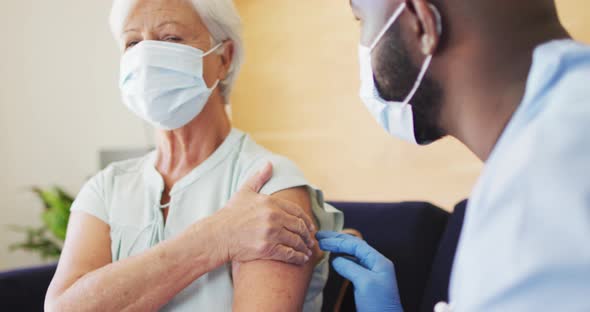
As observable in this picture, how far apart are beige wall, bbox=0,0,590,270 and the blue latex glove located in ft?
5.00

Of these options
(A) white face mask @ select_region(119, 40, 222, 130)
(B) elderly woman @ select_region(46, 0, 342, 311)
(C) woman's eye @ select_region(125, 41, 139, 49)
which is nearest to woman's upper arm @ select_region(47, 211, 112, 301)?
(B) elderly woman @ select_region(46, 0, 342, 311)

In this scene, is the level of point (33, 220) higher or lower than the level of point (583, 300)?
lower

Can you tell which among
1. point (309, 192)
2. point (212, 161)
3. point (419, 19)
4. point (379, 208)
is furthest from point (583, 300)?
point (379, 208)

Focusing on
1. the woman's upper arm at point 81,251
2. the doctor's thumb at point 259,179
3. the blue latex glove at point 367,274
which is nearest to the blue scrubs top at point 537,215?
the blue latex glove at point 367,274

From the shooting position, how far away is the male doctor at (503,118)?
53cm

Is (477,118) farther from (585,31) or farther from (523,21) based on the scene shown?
(585,31)

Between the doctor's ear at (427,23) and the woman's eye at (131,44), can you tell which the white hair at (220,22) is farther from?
the doctor's ear at (427,23)

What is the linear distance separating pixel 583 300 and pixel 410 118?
0.45m

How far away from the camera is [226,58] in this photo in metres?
1.45

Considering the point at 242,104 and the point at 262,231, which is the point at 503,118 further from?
the point at 242,104

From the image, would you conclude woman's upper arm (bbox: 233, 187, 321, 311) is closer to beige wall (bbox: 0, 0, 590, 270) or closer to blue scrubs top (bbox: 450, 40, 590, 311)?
blue scrubs top (bbox: 450, 40, 590, 311)

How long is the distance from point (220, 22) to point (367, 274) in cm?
75

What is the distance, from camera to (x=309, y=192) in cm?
125

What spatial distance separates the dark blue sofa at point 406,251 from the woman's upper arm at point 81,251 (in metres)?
0.34
